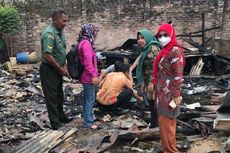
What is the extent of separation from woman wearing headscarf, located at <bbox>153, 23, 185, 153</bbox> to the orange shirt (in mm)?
2347

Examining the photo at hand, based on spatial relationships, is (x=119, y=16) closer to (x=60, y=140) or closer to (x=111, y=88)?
(x=111, y=88)

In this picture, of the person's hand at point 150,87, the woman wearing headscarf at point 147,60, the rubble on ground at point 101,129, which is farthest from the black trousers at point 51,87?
the person's hand at point 150,87

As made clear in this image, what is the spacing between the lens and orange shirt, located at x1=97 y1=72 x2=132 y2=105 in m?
7.32

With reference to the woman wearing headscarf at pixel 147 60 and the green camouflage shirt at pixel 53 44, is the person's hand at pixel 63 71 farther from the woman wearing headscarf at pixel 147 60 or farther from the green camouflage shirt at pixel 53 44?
the woman wearing headscarf at pixel 147 60

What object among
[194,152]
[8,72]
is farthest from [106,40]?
[194,152]

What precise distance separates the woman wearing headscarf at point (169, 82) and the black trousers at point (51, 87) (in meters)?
2.12

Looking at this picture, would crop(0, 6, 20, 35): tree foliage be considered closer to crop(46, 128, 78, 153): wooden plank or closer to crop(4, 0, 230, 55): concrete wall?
crop(4, 0, 230, 55): concrete wall

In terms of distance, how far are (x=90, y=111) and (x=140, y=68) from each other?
115cm

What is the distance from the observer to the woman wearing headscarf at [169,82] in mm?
4828

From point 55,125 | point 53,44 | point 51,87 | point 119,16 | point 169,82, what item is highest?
point 53,44

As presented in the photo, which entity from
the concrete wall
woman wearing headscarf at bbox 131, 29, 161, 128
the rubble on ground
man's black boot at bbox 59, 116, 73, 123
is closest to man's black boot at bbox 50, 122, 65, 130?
the rubble on ground

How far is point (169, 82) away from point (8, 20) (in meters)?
11.0

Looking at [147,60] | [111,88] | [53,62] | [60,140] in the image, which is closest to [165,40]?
[147,60]

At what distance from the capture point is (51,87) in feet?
21.1
